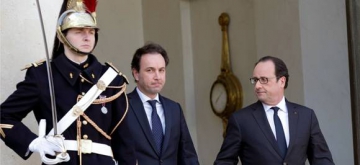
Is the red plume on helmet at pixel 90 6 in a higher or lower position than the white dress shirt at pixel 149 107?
higher

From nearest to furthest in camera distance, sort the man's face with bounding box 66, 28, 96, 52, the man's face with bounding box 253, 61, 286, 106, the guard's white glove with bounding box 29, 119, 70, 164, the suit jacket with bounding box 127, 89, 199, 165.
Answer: the guard's white glove with bounding box 29, 119, 70, 164 < the man's face with bounding box 66, 28, 96, 52 < the suit jacket with bounding box 127, 89, 199, 165 < the man's face with bounding box 253, 61, 286, 106

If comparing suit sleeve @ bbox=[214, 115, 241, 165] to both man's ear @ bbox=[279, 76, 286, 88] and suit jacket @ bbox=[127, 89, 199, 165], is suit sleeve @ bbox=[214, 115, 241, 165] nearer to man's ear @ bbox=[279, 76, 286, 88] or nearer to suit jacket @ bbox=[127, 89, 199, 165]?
suit jacket @ bbox=[127, 89, 199, 165]

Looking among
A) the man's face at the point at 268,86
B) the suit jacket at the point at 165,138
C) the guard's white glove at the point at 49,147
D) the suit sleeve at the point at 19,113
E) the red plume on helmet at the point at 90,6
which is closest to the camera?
the guard's white glove at the point at 49,147

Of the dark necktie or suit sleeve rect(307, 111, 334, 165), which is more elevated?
the dark necktie

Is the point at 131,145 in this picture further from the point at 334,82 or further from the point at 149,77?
the point at 334,82

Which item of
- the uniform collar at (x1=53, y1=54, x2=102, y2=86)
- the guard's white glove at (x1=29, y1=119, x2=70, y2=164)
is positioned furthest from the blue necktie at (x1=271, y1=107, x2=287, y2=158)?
the guard's white glove at (x1=29, y1=119, x2=70, y2=164)

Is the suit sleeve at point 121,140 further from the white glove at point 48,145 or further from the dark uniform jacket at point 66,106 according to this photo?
the white glove at point 48,145

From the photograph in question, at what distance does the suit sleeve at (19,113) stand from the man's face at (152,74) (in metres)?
1.11

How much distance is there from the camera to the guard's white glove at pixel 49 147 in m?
3.47

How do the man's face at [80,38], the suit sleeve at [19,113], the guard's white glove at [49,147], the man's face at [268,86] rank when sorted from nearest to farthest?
the guard's white glove at [49,147] → the suit sleeve at [19,113] → the man's face at [80,38] → the man's face at [268,86]

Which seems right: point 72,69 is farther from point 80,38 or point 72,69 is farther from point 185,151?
point 185,151

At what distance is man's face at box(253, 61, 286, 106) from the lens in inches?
188

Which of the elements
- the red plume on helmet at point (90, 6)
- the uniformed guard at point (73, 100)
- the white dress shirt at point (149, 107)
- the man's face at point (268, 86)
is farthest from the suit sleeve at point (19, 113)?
the man's face at point (268, 86)

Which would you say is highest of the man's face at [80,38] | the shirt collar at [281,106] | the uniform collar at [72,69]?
the man's face at [80,38]
